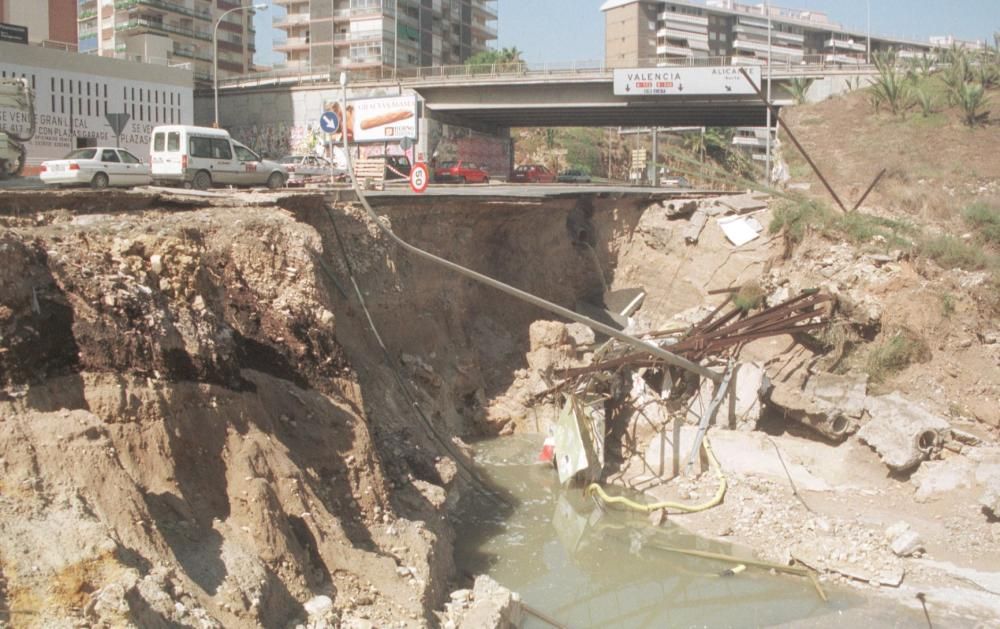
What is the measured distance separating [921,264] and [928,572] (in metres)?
10.1

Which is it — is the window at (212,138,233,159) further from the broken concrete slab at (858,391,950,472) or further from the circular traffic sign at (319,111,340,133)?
the broken concrete slab at (858,391,950,472)

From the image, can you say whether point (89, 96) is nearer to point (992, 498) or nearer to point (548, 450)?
point (548, 450)

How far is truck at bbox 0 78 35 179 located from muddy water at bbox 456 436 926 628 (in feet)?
55.7

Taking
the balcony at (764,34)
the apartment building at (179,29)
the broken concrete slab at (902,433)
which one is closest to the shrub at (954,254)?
the broken concrete slab at (902,433)

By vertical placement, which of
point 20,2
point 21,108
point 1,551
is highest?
point 20,2

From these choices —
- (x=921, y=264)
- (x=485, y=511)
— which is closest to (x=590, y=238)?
(x=921, y=264)

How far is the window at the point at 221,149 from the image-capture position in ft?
84.3

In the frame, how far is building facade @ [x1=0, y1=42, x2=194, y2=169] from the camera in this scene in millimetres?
43219

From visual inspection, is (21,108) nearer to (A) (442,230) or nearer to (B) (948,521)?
(A) (442,230)

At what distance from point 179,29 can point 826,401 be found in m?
71.5

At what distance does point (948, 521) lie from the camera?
15.5 meters

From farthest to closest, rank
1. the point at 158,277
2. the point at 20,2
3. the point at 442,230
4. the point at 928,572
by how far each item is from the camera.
→ the point at 20,2
the point at 442,230
the point at 928,572
the point at 158,277

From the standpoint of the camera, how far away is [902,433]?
16797mm

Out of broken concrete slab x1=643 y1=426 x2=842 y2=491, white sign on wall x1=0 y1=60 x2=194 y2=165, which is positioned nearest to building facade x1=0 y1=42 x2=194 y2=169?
white sign on wall x1=0 y1=60 x2=194 y2=165
